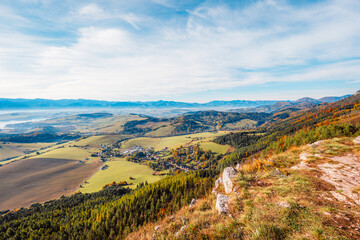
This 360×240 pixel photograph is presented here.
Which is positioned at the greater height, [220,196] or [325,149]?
[325,149]

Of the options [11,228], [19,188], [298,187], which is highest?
[298,187]

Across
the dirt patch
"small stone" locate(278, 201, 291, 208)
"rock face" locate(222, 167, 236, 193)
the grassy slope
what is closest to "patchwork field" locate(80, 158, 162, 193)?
"rock face" locate(222, 167, 236, 193)

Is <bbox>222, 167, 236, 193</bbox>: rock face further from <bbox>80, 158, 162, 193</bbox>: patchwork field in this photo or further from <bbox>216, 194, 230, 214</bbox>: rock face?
<bbox>80, 158, 162, 193</bbox>: patchwork field

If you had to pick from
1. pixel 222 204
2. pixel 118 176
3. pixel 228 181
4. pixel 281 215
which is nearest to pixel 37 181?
pixel 118 176

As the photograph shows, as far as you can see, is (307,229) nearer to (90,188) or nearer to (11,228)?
(11,228)

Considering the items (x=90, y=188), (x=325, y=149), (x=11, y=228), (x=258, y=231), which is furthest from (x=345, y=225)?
Answer: (x=90, y=188)
